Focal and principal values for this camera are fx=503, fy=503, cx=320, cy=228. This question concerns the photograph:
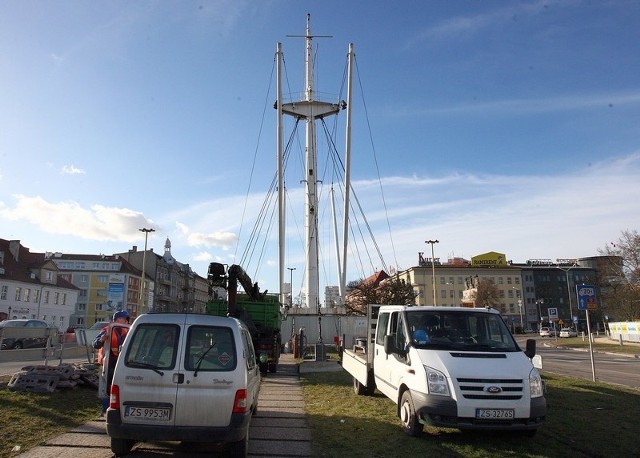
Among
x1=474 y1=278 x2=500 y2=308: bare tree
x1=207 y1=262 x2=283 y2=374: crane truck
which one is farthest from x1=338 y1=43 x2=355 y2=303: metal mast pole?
x1=474 y1=278 x2=500 y2=308: bare tree

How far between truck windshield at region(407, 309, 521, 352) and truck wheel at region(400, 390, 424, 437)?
84 cm

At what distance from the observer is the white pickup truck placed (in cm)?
680

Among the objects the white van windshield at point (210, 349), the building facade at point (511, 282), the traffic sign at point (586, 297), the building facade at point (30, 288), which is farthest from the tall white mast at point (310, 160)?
the building facade at point (511, 282)

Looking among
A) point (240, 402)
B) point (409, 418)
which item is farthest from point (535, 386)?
point (240, 402)

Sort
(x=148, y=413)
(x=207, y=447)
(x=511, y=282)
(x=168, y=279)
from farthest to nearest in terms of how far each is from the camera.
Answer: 1. (x=511, y=282)
2. (x=168, y=279)
3. (x=207, y=447)
4. (x=148, y=413)

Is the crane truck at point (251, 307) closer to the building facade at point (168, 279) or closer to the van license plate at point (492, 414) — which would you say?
the van license plate at point (492, 414)

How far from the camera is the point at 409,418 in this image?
757cm

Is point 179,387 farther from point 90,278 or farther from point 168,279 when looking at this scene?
point 168,279

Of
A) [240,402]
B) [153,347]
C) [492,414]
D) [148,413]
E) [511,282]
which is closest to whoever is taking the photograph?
[148,413]

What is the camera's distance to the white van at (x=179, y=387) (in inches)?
231

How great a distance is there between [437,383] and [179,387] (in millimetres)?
3469

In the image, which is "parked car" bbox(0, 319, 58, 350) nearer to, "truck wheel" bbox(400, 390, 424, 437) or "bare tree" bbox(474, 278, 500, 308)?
"truck wheel" bbox(400, 390, 424, 437)

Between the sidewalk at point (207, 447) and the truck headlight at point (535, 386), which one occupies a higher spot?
the truck headlight at point (535, 386)

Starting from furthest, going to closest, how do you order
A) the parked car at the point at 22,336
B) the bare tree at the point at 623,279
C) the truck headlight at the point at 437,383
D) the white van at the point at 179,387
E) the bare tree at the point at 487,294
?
1. the bare tree at the point at 487,294
2. the bare tree at the point at 623,279
3. the parked car at the point at 22,336
4. the truck headlight at the point at 437,383
5. the white van at the point at 179,387
